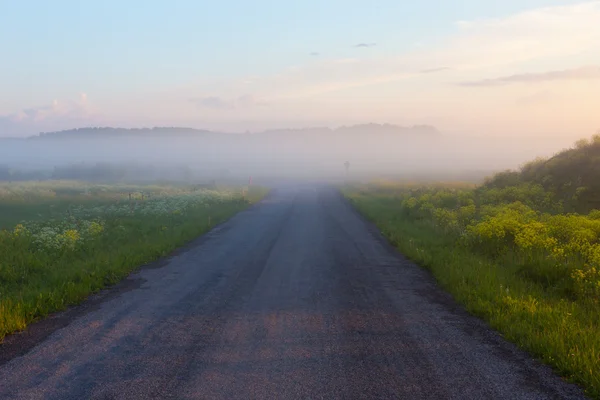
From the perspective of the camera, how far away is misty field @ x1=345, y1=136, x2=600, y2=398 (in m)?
6.30

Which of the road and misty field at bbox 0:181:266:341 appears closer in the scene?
the road

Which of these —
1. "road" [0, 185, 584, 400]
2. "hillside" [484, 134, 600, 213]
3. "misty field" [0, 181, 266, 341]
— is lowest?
"road" [0, 185, 584, 400]

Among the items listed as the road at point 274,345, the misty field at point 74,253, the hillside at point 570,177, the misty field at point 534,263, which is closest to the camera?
the road at point 274,345

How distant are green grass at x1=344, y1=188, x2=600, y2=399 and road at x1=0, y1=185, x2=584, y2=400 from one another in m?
0.24

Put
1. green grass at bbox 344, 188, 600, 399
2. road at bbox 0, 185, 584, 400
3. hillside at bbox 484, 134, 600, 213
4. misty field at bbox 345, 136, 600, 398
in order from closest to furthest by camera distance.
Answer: road at bbox 0, 185, 584, 400
green grass at bbox 344, 188, 600, 399
misty field at bbox 345, 136, 600, 398
hillside at bbox 484, 134, 600, 213

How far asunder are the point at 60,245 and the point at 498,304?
11818mm

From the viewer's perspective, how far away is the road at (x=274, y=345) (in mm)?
5098

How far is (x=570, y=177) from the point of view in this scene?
22.6 m

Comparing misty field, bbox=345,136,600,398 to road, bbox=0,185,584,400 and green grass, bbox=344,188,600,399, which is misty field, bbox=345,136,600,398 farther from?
road, bbox=0,185,584,400

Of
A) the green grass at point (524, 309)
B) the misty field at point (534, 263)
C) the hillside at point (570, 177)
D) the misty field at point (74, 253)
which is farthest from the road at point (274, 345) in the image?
the hillside at point (570, 177)

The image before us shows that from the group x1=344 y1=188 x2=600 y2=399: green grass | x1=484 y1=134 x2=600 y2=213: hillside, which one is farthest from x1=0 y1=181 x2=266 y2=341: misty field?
x1=484 y1=134 x2=600 y2=213: hillside

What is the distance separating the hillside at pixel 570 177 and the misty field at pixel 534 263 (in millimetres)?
63

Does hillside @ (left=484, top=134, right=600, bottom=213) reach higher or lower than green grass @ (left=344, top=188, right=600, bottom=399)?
higher

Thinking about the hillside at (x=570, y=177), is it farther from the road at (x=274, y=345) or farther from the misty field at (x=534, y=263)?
the road at (x=274, y=345)
